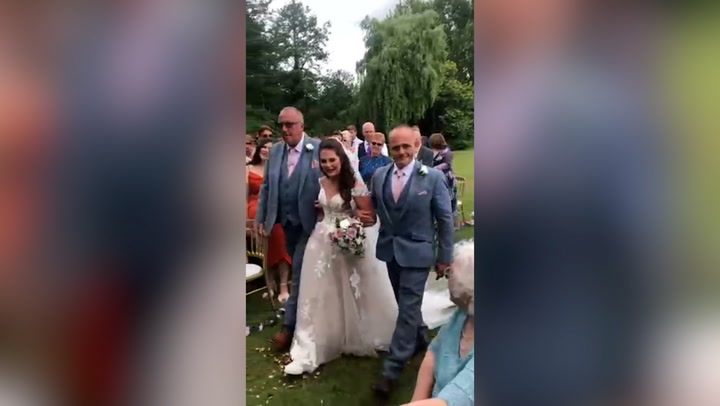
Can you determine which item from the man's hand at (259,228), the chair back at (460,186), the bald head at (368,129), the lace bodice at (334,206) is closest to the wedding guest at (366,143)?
the bald head at (368,129)

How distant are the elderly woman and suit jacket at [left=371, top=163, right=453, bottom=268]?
5.2 inches

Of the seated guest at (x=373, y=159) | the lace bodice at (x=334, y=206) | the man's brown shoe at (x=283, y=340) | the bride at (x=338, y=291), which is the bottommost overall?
the man's brown shoe at (x=283, y=340)

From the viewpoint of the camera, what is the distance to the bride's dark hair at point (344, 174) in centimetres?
161

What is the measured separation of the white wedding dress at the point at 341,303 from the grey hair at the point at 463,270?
3 centimetres

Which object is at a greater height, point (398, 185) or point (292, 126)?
point (292, 126)

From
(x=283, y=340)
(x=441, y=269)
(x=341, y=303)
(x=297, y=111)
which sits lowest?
(x=283, y=340)

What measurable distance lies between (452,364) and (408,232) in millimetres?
391

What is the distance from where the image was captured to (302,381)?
162 cm

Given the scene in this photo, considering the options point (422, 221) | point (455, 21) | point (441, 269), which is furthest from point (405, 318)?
point (455, 21)

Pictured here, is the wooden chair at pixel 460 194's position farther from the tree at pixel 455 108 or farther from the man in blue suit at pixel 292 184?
the man in blue suit at pixel 292 184

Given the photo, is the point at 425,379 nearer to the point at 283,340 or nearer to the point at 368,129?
the point at 283,340
